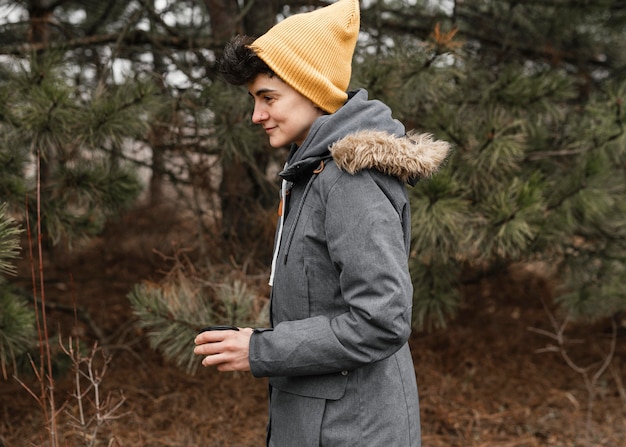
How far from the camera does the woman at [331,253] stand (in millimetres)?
1291

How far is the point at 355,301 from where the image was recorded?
127 centimetres

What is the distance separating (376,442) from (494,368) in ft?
9.26

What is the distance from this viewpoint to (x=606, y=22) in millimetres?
3719

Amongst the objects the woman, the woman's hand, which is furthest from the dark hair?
the woman's hand

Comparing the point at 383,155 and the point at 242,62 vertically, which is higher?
the point at 242,62

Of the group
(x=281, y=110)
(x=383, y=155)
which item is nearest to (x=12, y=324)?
(x=281, y=110)

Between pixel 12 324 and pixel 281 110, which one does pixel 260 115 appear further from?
pixel 12 324

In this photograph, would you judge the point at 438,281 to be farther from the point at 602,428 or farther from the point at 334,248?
the point at 334,248

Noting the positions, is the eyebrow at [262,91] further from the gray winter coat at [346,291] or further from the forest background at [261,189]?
the forest background at [261,189]

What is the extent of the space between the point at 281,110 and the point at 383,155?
0.31 metres

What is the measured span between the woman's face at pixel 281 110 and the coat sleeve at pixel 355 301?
9.4 inches

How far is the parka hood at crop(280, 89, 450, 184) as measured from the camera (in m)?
1.34

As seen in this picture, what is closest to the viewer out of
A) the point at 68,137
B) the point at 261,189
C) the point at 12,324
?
the point at 12,324

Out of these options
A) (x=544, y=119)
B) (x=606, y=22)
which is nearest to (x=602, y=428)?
(x=544, y=119)
